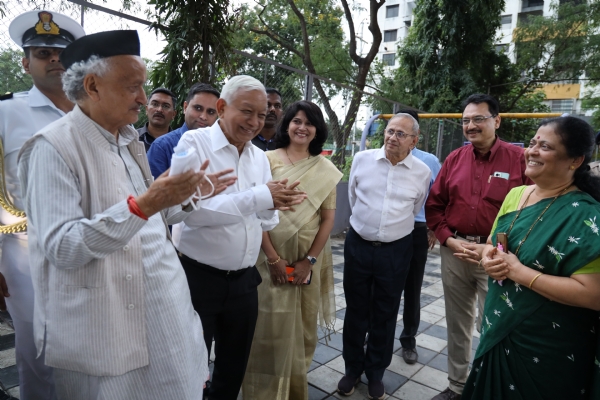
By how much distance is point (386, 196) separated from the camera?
2.90 meters

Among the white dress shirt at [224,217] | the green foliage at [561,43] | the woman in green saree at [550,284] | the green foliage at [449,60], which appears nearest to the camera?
the woman in green saree at [550,284]

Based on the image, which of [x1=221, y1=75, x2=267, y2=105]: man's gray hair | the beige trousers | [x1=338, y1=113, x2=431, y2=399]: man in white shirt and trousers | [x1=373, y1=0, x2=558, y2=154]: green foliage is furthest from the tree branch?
[x1=221, y1=75, x2=267, y2=105]: man's gray hair

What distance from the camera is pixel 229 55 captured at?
13.9ft

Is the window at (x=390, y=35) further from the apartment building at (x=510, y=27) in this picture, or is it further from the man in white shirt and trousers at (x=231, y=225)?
the man in white shirt and trousers at (x=231, y=225)

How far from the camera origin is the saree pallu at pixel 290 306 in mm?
2523

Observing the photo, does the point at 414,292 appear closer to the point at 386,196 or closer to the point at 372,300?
the point at 372,300

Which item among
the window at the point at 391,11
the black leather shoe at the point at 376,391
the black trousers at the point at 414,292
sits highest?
the window at the point at 391,11

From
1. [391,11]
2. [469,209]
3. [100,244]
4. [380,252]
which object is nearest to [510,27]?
[391,11]

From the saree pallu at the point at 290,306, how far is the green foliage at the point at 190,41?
6.05 ft

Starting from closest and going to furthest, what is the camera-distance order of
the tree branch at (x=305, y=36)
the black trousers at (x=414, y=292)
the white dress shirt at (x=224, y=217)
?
1. the white dress shirt at (x=224, y=217)
2. the black trousers at (x=414, y=292)
3. the tree branch at (x=305, y=36)

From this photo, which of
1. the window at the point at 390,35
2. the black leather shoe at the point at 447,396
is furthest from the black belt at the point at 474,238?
the window at the point at 390,35

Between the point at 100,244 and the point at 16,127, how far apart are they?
1007 millimetres

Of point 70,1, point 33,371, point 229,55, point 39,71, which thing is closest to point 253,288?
point 33,371

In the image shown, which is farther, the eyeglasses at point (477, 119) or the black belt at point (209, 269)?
the eyeglasses at point (477, 119)
